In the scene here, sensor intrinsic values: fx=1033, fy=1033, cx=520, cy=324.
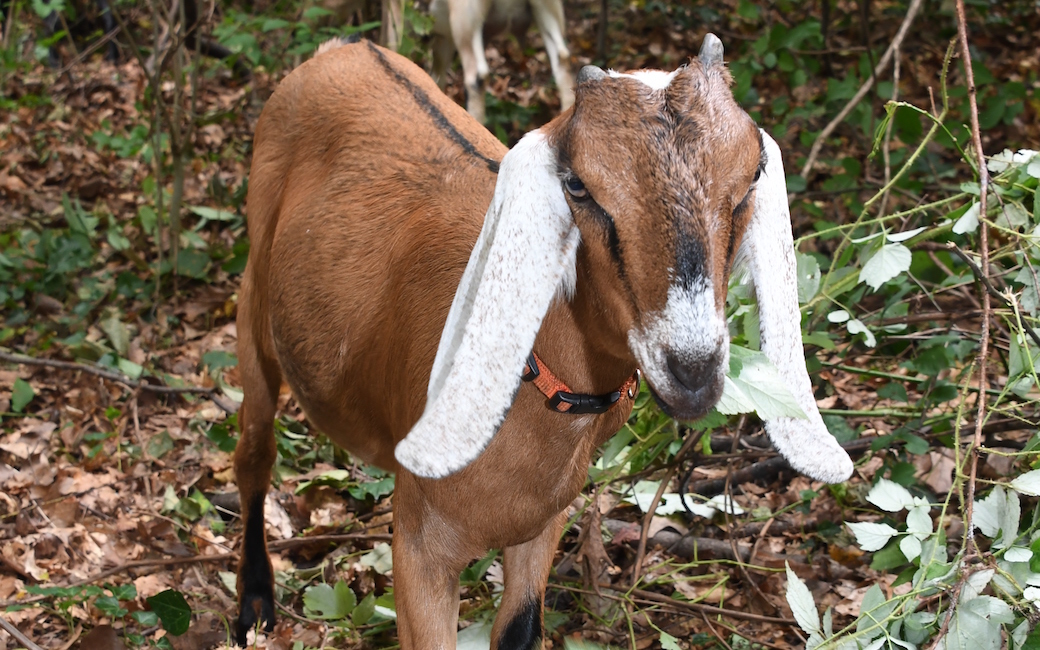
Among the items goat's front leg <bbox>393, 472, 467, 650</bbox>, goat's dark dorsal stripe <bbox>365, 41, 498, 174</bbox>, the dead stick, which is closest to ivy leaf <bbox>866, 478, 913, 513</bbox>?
goat's front leg <bbox>393, 472, 467, 650</bbox>

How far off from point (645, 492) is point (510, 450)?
1.78 metres

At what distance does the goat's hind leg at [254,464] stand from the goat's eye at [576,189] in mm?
2155

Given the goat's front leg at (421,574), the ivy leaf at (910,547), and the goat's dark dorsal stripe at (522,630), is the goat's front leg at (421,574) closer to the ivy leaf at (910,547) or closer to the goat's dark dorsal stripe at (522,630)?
the goat's dark dorsal stripe at (522,630)

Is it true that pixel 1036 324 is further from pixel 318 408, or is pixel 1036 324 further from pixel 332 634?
pixel 332 634

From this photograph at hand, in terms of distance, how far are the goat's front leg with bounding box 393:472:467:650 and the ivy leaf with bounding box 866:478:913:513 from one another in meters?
1.10

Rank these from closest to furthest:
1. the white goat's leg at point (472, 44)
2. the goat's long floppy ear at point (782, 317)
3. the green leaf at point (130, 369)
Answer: the goat's long floppy ear at point (782, 317), the green leaf at point (130, 369), the white goat's leg at point (472, 44)

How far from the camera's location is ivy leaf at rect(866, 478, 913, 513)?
107 inches

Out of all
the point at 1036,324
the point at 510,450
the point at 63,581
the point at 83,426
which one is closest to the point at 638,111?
the point at 510,450

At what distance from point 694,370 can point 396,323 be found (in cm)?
127

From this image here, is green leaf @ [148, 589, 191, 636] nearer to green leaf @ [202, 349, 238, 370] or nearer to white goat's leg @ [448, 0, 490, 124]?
green leaf @ [202, 349, 238, 370]

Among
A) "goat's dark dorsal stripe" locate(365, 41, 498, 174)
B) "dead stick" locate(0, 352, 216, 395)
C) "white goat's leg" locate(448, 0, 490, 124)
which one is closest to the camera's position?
"goat's dark dorsal stripe" locate(365, 41, 498, 174)

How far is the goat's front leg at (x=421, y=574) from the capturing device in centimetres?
264

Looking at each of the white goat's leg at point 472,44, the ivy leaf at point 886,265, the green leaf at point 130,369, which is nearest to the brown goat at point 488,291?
the ivy leaf at point 886,265

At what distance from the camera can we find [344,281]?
10.6 ft
